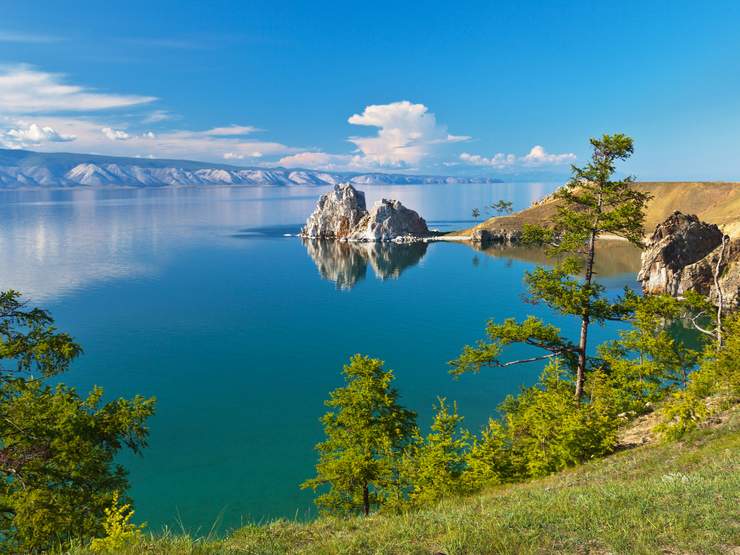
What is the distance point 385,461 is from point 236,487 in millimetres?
14994

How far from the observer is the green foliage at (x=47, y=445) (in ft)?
51.7

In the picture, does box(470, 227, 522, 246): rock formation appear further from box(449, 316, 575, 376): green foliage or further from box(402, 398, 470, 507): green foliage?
box(402, 398, 470, 507): green foliage

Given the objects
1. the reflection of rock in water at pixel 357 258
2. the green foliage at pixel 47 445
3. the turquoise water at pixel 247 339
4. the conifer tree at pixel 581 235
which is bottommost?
the turquoise water at pixel 247 339

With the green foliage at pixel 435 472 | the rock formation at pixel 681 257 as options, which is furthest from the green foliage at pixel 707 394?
the rock formation at pixel 681 257

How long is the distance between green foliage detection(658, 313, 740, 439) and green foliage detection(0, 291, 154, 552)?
74.7 ft

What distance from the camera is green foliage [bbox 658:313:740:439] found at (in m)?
21.1

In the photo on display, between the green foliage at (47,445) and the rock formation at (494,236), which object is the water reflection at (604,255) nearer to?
the rock formation at (494,236)

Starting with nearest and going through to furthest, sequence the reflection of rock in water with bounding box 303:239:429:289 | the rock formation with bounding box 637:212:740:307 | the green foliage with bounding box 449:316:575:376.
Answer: the green foliage with bounding box 449:316:575:376, the rock formation with bounding box 637:212:740:307, the reflection of rock in water with bounding box 303:239:429:289

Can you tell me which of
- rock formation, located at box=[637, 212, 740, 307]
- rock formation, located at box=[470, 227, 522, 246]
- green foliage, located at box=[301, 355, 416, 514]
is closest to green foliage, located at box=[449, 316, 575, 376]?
green foliage, located at box=[301, 355, 416, 514]

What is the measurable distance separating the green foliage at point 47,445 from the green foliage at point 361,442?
1123 cm

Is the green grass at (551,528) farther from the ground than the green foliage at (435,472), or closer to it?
farther from the ground

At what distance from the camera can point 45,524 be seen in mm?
16203

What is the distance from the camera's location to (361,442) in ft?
90.9

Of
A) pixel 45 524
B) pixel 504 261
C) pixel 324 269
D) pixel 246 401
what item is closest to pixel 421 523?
pixel 45 524
